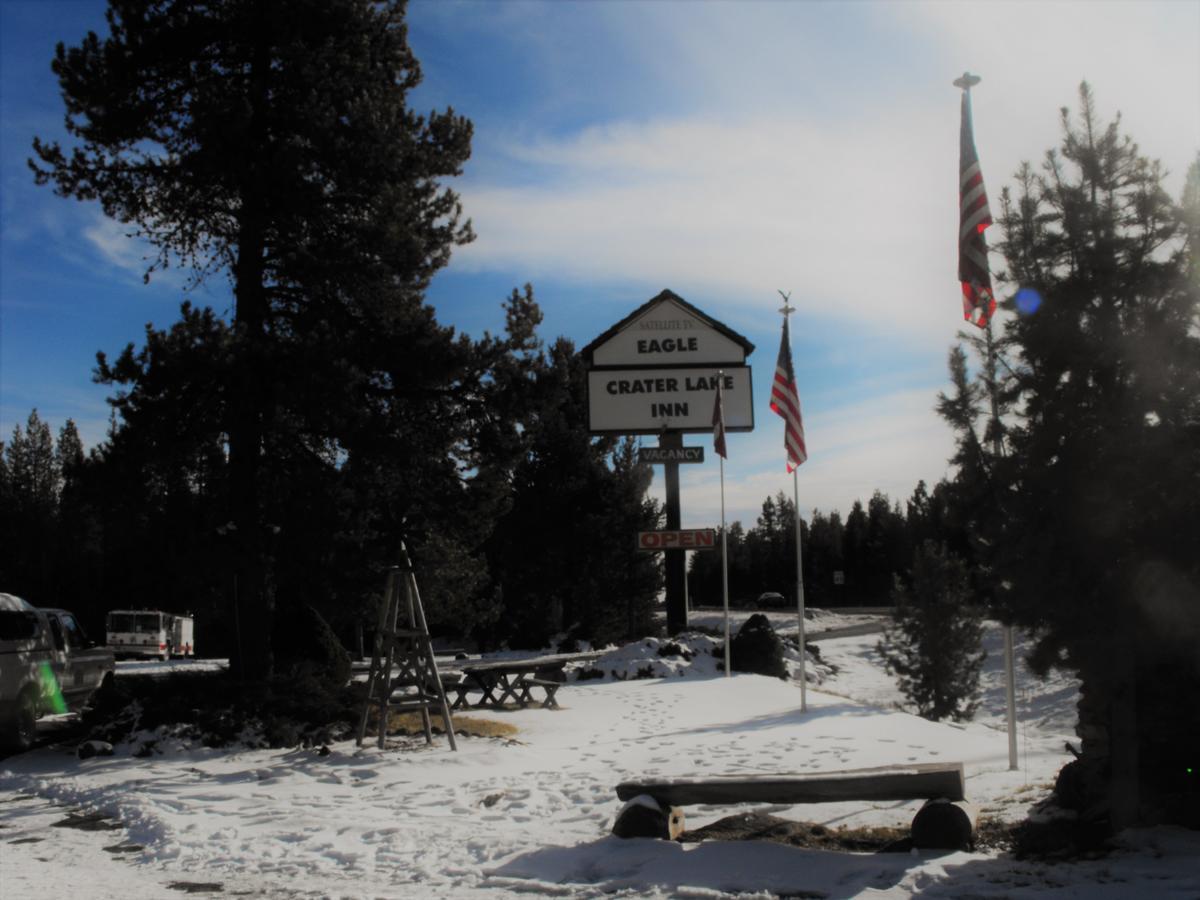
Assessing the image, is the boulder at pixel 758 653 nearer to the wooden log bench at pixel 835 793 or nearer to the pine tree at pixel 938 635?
the pine tree at pixel 938 635

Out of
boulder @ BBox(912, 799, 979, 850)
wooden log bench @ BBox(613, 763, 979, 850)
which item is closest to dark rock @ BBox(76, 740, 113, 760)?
wooden log bench @ BBox(613, 763, 979, 850)

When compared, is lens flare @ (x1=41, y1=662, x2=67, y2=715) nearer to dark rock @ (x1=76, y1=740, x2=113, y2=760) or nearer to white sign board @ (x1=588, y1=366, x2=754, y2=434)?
dark rock @ (x1=76, y1=740, x2=113, y2=760)

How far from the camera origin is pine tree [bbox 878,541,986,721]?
2381 centimetres

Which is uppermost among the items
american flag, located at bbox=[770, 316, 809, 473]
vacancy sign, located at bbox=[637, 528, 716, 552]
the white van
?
american flag, located at bbox=[770, 316, 809, 473]

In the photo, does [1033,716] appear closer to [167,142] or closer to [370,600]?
[370,600]

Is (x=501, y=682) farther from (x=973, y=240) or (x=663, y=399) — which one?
(x=973, y=240)

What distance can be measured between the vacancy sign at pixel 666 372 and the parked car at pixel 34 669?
13032 mm

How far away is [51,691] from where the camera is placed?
1334 cm

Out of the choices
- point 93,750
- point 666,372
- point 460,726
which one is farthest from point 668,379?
point 93,750

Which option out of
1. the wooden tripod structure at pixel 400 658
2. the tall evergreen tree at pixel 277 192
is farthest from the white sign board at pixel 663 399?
the wooden tripod structure at pixel 400 658

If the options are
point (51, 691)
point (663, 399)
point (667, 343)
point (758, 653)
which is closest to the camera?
point (51, 691)

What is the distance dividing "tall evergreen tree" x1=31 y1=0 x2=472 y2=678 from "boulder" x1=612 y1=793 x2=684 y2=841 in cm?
724

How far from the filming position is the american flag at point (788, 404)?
1550cm

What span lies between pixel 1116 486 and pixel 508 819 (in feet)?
17.2
